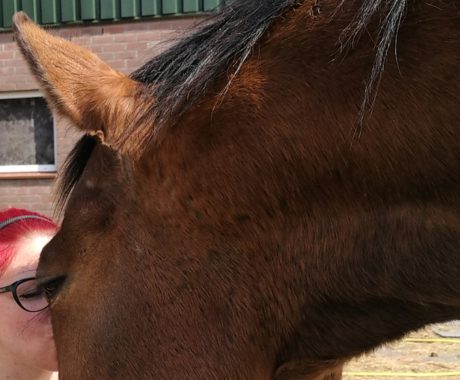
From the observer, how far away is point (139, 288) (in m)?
1.36

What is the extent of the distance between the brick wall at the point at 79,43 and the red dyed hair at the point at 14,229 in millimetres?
4003

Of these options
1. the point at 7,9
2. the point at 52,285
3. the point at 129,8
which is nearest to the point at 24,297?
the point at 52,285

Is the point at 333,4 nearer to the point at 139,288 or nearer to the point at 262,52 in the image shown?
the point at 262,52

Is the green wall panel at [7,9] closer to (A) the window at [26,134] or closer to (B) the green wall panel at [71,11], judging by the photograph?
(B) the green wall panel at [71,11]

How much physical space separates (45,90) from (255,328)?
728 mm

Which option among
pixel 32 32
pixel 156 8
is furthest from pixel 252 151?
pixel 156 8

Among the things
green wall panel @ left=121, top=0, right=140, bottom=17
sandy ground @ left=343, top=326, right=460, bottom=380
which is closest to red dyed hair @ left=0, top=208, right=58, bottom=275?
sandy ground @ left=343, top=326, right=460, bottom=380

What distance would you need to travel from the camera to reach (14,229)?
235 centimetres

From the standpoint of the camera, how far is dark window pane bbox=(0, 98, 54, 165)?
7.11 meters

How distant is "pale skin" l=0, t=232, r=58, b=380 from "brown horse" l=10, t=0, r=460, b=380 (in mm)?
742

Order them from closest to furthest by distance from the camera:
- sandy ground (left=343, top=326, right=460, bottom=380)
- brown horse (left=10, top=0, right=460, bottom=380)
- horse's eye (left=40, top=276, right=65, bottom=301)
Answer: brown horse (left=10, top=0, right=460, bottom=380)
horse's eye (left=40, top=276, right=65, bottom=301)
sandy ground (left=343, top=326, right=460, bottom=380)

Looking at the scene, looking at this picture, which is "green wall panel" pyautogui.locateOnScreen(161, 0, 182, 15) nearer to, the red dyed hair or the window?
the window

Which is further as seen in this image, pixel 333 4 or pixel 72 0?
pixel 72 0

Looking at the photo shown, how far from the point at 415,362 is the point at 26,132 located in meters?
5.00
